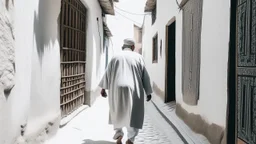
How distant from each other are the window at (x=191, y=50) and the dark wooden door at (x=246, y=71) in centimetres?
220

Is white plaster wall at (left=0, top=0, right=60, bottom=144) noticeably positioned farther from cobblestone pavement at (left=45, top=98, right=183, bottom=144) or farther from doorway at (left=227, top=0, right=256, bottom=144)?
doorway at (left=227, top=0, right=256, bottom=144)

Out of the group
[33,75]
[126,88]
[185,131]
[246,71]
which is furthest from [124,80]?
[246,71]

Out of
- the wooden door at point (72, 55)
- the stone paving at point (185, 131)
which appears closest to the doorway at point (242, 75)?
the stone paving at point (185, 131)

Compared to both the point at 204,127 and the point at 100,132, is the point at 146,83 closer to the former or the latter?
the point at 204,127

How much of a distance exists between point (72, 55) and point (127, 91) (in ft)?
9.01

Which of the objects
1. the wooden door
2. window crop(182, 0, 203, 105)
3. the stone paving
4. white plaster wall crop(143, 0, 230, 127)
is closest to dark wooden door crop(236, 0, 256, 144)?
white plaster wall crop(143, 0, 230, 127)

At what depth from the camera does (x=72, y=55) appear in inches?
278

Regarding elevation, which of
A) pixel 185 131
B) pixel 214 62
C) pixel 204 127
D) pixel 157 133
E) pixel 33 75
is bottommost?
pixel 157 133

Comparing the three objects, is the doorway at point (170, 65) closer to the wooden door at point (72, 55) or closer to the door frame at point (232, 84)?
the wooden door at point (72, 55)

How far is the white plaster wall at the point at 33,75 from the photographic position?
2947 millimetres

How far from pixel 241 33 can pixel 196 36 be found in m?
2.47

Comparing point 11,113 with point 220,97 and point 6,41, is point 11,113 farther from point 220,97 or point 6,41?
point 220,97

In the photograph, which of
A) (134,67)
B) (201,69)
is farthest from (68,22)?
(201,69)

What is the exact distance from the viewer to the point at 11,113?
9.36 feet
